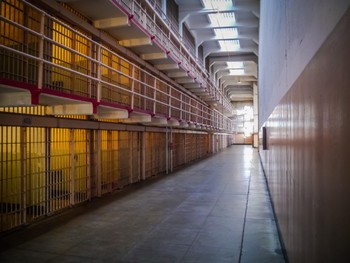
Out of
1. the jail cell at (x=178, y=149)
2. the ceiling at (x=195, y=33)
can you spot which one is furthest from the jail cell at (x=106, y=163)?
the jail cell at (x=178, y=149)

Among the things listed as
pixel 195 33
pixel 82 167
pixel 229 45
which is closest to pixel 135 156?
pixel 82 167

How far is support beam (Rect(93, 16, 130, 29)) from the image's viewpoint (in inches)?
313

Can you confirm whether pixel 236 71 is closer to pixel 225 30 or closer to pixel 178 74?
pixel 225 30

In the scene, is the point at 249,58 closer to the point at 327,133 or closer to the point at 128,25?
the point at 128,25

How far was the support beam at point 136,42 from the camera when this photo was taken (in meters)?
9.38

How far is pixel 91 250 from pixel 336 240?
393 cm

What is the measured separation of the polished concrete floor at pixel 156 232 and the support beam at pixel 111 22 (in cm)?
458

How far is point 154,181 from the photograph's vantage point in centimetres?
1110

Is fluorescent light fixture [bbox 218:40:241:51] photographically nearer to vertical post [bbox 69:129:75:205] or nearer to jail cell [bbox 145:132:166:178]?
jail cell [bbox 145:132:166:178]

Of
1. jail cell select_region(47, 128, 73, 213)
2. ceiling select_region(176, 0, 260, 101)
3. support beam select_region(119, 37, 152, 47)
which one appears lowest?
jail cell select_region(47, 128, 73, 213)

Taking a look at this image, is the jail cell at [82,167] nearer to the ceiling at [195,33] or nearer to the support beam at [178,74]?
the ceiling at [195,33]

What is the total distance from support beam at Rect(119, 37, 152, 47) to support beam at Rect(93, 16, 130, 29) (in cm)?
141

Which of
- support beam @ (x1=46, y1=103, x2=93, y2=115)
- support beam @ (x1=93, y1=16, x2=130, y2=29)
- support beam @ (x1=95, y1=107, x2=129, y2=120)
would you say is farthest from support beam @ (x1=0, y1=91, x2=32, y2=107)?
support beam @ (x1=93, y1=16, x2=130, y2=29)

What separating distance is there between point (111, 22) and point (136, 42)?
5.17 ft
